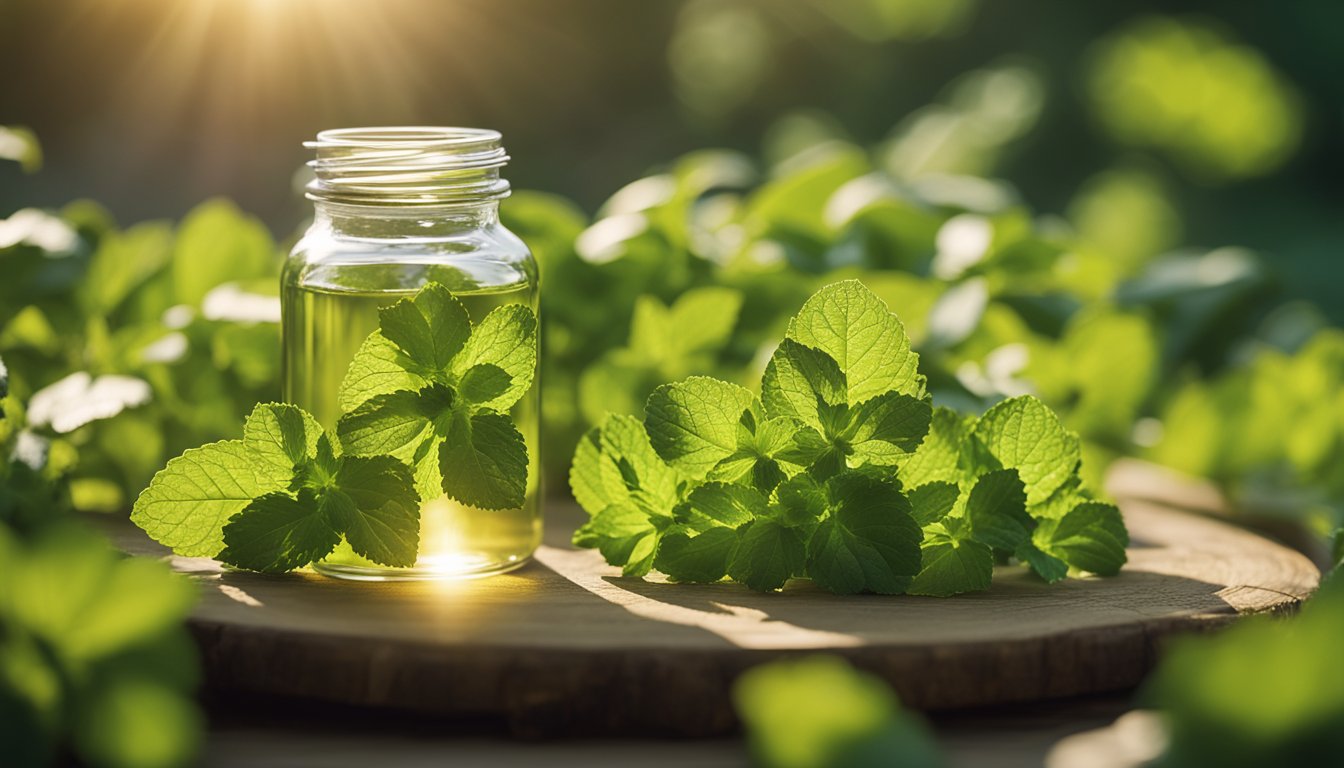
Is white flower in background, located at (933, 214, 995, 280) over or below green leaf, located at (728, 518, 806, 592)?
over

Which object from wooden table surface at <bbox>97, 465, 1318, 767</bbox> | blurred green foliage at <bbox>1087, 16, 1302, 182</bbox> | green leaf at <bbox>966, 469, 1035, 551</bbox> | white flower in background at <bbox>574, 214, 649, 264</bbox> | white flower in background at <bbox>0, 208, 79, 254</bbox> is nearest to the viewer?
wooden table surface at <bbox>97, 465, 1318, 767</bbox>

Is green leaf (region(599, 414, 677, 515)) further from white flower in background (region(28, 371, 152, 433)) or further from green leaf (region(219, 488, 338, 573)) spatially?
white flower in background (region(28, 371, 152, 433))

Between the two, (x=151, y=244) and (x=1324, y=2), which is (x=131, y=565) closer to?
(x=151, y=244)

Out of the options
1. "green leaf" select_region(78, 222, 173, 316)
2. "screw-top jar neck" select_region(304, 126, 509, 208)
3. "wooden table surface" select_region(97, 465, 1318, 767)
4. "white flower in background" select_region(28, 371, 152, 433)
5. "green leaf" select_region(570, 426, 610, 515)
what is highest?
"screw-top jar neck" select_region(304, 126, 509, 208)

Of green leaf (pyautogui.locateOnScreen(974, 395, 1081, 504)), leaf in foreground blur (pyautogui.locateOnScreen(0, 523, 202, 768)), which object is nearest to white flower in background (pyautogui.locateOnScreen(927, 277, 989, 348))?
green leaf (pyautogui.locateOnScreen(974, 395, 1081, 504))

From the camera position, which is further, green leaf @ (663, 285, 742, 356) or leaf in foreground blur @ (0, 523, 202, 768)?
green leaf @ (663, 285, 742, 356)

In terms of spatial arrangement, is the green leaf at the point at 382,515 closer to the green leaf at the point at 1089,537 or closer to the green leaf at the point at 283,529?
the green leaf at the point at 283,529

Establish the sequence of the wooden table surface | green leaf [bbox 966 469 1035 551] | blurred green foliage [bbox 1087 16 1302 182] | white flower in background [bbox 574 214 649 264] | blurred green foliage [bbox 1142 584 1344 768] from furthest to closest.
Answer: blurred green foliage [bbox 1087 16 1302 182] < white flower in background [bbox 574 214 649 264] < green leaf [bbox 966 469 1035 551] < the wooden table surface < blurred green foliage [bbox 1142 584 1344 768]

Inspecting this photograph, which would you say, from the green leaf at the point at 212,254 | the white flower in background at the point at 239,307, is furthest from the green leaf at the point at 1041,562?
the green leaf at the point at 212,254
